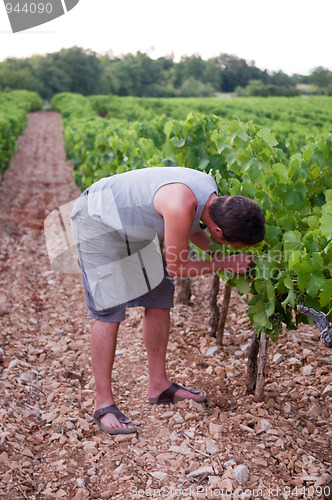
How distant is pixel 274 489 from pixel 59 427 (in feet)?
4.53

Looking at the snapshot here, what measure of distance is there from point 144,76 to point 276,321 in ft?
252

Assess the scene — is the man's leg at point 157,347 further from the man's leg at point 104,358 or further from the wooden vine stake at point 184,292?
the wooden vine stake at point 184,292

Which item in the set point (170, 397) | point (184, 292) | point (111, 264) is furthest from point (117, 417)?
point (184, 292)

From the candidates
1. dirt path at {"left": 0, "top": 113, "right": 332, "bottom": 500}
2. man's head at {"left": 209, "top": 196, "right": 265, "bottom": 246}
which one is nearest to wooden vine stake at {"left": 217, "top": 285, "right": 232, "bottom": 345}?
dirt path at {"left": 0, "top": 113, "right": 332, "bottom": 500}

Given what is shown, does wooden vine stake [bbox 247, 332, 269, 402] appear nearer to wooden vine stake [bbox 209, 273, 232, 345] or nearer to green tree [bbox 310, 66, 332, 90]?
wooden vine stake [bbox 209, 273, 232, 345]

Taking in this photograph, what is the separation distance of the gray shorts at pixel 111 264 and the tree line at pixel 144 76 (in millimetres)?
64179

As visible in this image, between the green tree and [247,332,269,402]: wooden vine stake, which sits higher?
[247,332,269,402]: wooden vine stake

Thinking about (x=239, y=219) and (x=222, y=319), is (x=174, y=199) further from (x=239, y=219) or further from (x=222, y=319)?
(x=222, y=319)

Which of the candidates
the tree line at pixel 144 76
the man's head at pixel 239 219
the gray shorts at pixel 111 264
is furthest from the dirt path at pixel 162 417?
the tree line at pixel 144 76

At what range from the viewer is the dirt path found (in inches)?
110

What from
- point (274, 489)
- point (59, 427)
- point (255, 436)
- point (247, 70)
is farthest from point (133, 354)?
point (247, 70)

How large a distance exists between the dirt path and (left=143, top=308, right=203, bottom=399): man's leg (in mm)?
127

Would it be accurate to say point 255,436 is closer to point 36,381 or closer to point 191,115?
point 36,381

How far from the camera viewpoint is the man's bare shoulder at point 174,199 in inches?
103
